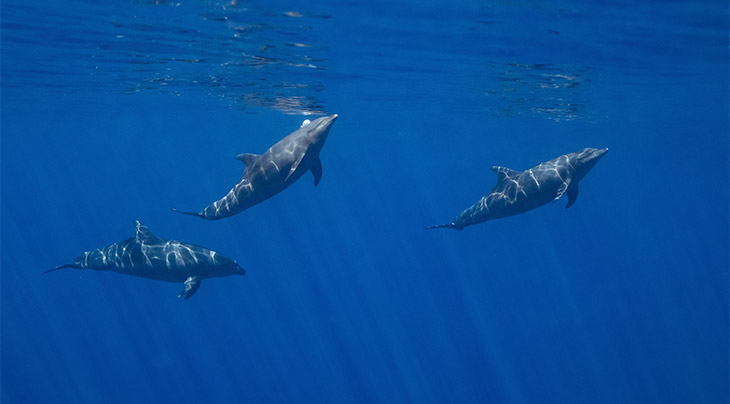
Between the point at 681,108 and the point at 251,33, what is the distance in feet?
68.3

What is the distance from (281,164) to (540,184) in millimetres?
5568

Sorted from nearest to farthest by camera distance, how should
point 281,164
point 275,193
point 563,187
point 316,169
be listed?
1. point 281,164
2. point 316,169
3. point 275,193
4. point 563,187

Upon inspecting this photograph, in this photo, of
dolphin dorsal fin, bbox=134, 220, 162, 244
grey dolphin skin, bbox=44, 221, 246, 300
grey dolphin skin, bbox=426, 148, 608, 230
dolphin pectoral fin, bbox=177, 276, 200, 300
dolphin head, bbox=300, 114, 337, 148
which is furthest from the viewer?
dolphin dorsal fin, bbox=134, 220, 162, 244

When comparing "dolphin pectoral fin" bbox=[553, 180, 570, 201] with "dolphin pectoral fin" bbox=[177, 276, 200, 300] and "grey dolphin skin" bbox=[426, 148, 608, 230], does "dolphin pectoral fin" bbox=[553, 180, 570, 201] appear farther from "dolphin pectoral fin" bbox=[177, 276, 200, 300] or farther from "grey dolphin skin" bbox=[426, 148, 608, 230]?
"dolphin pectoral fin" bbox=[177, 276, 200, 300]

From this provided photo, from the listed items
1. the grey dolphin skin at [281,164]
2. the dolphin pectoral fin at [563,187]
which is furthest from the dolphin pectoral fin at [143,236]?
the dolphin pectoral fin at [563,187]

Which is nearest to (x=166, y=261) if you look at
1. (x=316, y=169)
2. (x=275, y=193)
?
(x=275, y=193)

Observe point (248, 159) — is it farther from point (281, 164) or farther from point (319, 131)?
point (319, 131)

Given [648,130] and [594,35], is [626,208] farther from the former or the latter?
[594,35]

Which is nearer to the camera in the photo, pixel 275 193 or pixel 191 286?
pixel 275 193

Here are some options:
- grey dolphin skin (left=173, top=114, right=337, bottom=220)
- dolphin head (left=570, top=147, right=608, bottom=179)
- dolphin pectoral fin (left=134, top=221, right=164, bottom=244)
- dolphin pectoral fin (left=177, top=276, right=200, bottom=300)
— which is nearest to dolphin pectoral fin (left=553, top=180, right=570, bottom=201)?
dolphin head (left=570, top=147, right=608, bottom=179)

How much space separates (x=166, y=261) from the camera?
12.0 m

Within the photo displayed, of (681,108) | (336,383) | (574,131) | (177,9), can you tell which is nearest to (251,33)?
(177,9)

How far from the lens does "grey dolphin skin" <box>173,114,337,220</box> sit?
9.23 metres

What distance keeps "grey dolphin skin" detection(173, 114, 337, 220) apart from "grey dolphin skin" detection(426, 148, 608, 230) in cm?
429
